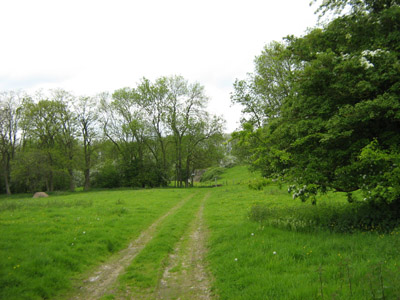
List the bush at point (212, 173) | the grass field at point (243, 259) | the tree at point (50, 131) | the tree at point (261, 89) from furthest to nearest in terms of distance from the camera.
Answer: the bush at point (212, 173) < the tree at point (50, 131) < the tree at point (261, 89) < the grass field at point (243, 259)

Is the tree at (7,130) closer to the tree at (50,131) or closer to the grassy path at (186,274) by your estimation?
the tree at (50,131)

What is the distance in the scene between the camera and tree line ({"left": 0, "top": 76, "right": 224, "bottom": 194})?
47.3 meters

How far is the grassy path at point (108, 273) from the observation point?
A: 240 inches

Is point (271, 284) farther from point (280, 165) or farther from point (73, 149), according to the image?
point (73, 149)

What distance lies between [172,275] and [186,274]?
0.38 m

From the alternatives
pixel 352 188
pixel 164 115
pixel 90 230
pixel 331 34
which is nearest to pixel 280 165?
pixel 352 188

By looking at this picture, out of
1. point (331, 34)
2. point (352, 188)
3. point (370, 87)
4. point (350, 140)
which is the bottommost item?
point (352, 188)

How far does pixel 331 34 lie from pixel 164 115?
4388cm

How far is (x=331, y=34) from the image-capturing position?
384 inches

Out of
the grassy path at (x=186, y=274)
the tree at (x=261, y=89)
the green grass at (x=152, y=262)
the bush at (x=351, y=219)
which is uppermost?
the tree at (x=261, y=89)

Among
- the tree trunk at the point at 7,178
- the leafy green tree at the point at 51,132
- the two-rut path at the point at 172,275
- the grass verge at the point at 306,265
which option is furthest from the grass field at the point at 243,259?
the tree trunk at the point at 7,178

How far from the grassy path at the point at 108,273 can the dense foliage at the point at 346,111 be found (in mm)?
5973

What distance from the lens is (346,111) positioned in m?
7.60

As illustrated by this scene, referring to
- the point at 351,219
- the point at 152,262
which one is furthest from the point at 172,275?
the point at 351,219
